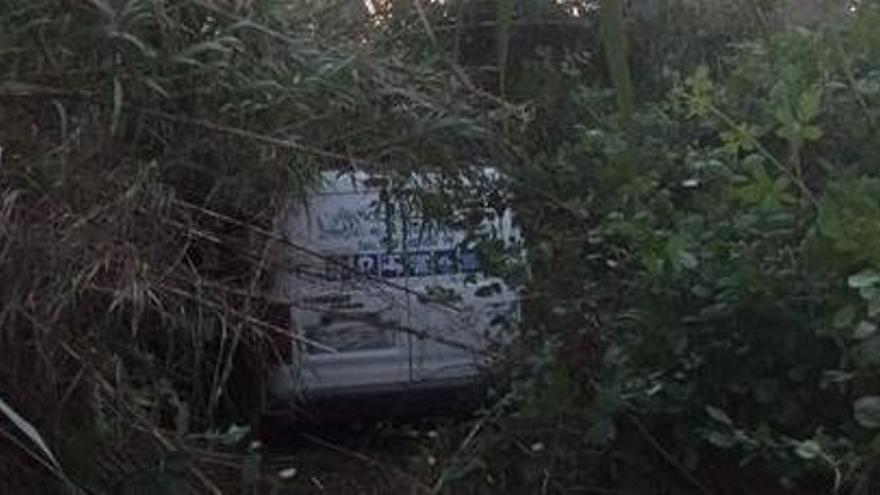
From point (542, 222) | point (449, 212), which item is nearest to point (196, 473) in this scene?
point (449, 212)

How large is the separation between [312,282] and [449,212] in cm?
52

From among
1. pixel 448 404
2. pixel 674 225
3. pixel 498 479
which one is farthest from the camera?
pixel 448 404

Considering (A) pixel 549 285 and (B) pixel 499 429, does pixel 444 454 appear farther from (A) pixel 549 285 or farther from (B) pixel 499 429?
(A) pixel 549 285

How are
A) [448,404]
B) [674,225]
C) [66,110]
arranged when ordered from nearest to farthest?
1. [66,110]
2. [674,225]
3. [448,404]

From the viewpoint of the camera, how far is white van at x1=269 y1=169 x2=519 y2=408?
4777mm

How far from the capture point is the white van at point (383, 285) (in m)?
4.78

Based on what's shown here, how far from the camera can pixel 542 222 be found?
5.32 meters

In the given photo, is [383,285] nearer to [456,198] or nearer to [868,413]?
[456,198]

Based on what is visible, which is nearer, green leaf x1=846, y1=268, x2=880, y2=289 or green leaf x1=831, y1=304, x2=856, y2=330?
green leaf x1=846, y1=268, x2=880, y2=289

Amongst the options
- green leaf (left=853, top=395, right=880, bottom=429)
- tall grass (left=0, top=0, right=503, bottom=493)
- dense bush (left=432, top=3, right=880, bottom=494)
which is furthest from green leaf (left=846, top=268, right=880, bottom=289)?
tall grass (left=0, top=0, right=503, bottom=493)

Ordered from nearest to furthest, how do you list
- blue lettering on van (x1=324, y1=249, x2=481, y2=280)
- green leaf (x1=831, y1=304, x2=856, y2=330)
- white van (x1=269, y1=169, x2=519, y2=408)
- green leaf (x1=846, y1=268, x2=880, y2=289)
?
green leaf (x1=846, y1=268, x2=880, y2=289), green leaf (x1=831, y1=304, x2=856, y2=330), white van (x1=269, y1=169, x2=519, y2=408), blue lettering on van (x1=324, y1=249, x2=481, y2=280)

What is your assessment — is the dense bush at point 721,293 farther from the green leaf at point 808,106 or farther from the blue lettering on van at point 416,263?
the blue lettering on van at point 416,263

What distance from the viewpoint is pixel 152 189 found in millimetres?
4066

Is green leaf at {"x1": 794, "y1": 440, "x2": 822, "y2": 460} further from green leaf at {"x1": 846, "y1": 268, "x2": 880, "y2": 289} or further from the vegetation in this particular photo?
green leaf at {"x1": 846, "y1": 268, "x2": 880, "y2": 289}
